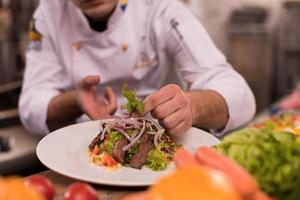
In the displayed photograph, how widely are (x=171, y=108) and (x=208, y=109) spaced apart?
209 millimetres

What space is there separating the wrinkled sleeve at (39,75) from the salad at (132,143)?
0.55 meters

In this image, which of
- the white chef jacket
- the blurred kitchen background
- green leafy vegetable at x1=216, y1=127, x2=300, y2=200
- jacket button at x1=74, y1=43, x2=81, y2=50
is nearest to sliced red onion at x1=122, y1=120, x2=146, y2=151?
green leafy vegetable at x1=216, y1=127, x2=300, y2=200

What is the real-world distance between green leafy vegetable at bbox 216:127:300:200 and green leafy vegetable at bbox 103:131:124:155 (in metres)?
0.35

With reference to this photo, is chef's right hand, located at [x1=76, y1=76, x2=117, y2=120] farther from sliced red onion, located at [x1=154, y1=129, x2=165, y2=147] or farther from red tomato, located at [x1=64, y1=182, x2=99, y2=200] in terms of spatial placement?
red tomato, located at [x1=64, y1=182, x2=99, y2=200]

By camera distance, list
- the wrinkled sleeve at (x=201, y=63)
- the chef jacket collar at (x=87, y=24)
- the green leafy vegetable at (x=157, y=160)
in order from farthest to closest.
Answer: the chef jacket collar at (x=87, y=24)
the wrinkled sleeve at (x=201, y=63)
the green leafy vegetable at (x=157, y=160)

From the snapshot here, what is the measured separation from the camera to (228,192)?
518mm

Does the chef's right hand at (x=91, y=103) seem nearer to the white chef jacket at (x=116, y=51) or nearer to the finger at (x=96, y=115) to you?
the finger at (x=96, y=115)

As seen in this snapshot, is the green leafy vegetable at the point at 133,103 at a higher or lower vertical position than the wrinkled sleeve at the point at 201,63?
higher

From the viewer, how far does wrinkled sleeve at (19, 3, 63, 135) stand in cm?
156

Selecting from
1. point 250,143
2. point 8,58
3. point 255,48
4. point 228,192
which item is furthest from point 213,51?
point 255,48

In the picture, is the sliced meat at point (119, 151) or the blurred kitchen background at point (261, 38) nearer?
the sliced meat at point (119, 151)

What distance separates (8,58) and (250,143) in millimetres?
2964

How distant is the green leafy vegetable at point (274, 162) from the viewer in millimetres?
686

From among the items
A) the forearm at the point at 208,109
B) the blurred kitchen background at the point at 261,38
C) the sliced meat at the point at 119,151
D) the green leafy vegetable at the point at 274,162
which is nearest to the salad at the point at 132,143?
the sliced meat at the point at 119,151
